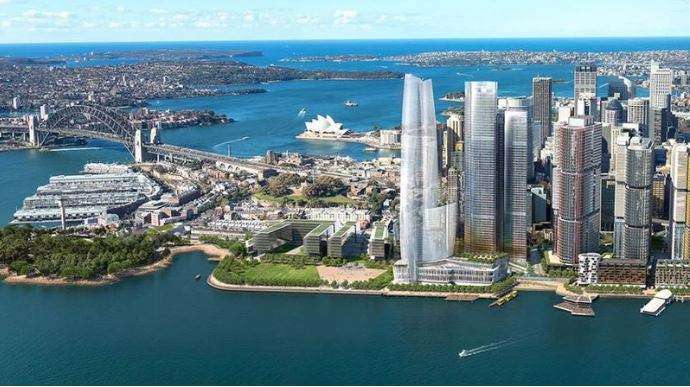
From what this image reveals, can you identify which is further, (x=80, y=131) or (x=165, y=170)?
(x=80, y=131)

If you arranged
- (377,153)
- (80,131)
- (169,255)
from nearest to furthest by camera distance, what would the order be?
(169,255) < (377,153) < (80,131)

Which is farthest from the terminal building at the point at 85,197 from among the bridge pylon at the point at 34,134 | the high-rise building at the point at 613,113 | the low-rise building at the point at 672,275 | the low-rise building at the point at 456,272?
the high-rise building at the point at 613,113

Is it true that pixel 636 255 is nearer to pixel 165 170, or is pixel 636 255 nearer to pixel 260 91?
pixel 165 170

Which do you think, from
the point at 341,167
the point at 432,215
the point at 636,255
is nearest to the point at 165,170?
the point at 341,167

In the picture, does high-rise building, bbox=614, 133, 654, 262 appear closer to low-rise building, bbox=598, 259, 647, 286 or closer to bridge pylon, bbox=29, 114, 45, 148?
low-rise building, bbox=598, 259, 647, 286

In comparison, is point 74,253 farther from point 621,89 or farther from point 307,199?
point 621,89

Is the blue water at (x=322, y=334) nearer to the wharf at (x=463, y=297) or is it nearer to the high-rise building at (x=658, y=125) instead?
the wharf at (x=463, y=297)
